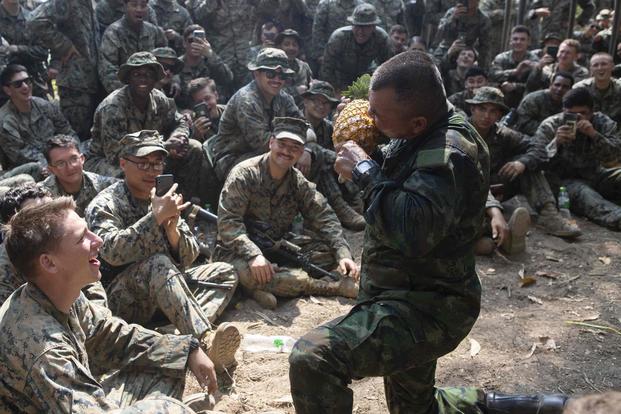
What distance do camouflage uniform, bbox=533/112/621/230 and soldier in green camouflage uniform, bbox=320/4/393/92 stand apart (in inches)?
127

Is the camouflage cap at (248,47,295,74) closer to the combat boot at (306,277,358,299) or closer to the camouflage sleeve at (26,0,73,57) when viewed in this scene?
the camouflage sleeve at (26,0,73,57)

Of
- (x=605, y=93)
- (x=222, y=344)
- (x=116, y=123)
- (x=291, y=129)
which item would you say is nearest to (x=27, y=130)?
(x=116, y=123)

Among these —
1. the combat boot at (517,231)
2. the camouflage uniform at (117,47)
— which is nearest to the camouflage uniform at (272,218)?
the combat boot at (517,231)

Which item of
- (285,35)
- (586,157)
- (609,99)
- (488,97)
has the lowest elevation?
(586,157)

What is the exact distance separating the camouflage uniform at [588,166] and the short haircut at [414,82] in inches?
203

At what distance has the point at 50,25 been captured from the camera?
7852 mm

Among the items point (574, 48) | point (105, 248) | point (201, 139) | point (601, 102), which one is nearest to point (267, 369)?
point (105, 248)

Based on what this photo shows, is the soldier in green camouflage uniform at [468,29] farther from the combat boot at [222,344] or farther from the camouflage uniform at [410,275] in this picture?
the camouflage uniform at [410,275]

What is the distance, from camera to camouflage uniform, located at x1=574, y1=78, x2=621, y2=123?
8.10 m

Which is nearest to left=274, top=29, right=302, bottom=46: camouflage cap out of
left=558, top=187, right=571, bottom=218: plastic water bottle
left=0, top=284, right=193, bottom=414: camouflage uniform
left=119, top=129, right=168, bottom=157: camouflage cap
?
left=558, top=187, right=571, bottom=218: plastic water bottle

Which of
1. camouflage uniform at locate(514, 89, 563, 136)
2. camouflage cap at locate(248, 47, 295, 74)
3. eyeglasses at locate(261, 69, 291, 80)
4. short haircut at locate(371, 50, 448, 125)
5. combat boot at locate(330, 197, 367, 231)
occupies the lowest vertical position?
combat boot at locate(330, 197, 367, 231)

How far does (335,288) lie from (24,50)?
5978mm

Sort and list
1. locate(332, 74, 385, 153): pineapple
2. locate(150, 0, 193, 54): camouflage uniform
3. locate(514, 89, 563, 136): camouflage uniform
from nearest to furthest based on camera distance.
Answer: locate(332, 74, 385, 153): pineapple
locate(514, 89, 563, 136): camouflage uniform
locate(150, 0, 193, 54): camouflage uniform

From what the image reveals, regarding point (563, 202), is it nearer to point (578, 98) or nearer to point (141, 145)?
point (578, 98)
